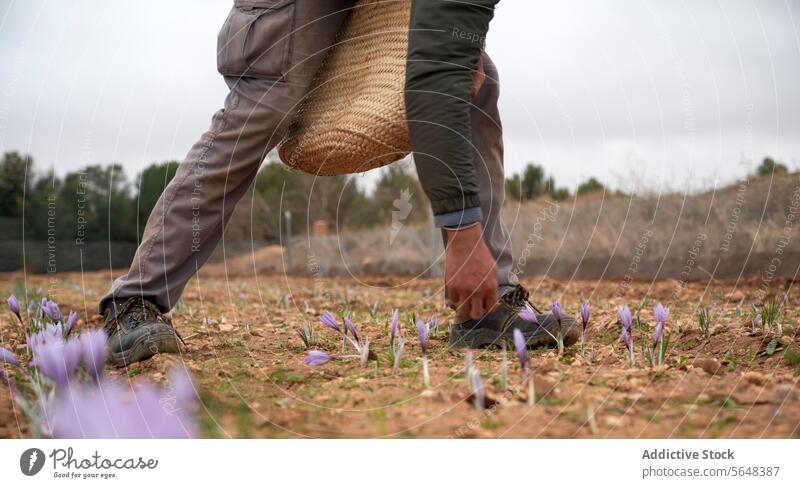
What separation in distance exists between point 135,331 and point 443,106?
141 centimetres

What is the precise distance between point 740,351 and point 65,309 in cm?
435

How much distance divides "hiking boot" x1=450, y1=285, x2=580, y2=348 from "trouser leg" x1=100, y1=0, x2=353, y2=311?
1081 millimetres

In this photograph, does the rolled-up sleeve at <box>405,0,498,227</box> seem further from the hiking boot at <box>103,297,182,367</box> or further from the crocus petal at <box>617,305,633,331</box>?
the hiking boot at <box>103,297,182,367</box>

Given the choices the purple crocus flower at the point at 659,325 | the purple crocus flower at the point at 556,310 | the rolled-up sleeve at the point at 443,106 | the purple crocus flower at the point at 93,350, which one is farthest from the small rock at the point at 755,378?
the purple crocus flower at the point at 93,350

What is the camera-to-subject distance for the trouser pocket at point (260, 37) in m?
2.59

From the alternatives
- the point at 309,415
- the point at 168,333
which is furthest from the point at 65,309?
the point at 309,415

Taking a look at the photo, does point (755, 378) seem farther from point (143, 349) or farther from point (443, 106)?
point (143, 349)

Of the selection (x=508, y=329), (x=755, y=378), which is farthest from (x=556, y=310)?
(x=755, y=378)

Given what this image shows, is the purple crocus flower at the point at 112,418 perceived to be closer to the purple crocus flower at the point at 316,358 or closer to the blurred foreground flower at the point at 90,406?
the blurred foreground flower at the point at 90,406

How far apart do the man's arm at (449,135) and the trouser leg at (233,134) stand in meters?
0.68

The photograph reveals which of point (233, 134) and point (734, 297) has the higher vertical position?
point (233, 134)

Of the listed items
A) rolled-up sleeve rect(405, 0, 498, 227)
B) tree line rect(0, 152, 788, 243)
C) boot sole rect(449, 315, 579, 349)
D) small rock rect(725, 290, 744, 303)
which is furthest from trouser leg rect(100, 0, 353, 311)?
tree line rect(0, 152, 788, 243)

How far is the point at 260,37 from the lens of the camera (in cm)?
258

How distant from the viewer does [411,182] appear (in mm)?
13578
